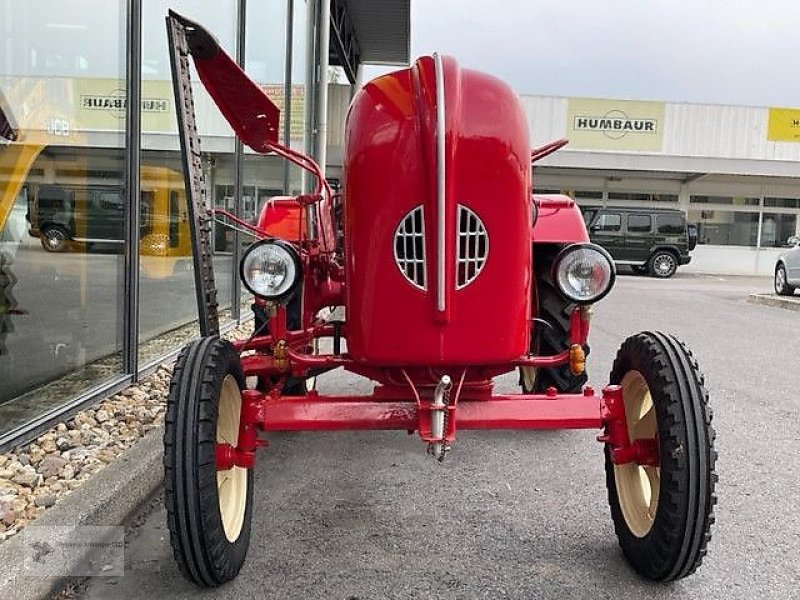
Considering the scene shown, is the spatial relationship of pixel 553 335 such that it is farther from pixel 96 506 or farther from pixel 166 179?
pixel 166 179

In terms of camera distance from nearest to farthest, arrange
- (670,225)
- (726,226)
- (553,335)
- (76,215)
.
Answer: (553,335)
(76,215)
(670,225)
(726,226)

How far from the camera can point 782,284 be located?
15.4 m

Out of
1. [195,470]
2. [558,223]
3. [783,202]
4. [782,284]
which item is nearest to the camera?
[195,470]

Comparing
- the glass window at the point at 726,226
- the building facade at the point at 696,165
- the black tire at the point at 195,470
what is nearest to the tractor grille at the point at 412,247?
the black tire at the point at 195,470

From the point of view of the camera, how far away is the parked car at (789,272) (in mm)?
14766

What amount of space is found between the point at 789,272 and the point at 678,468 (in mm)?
14268

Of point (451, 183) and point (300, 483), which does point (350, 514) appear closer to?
point (300, 483)

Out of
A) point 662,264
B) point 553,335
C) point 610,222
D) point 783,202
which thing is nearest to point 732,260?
point 783,202

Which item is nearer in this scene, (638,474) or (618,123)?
(638,474)

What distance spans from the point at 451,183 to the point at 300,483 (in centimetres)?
192

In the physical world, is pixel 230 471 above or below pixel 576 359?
below

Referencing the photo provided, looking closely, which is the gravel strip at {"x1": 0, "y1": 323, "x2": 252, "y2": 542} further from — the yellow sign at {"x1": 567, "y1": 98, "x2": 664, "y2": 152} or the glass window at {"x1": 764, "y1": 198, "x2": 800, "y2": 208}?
the glass window at {"x1": 764, "y1": 198, "x2": 800, "y2": 208}

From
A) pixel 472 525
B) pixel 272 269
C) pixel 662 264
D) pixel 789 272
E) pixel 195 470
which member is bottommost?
pixel 472 525

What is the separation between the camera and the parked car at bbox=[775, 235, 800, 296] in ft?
48.4
